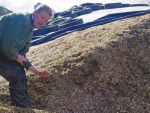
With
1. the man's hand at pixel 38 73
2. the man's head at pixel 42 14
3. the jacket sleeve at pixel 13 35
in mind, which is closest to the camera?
the jacket sleeve at pixel 13 35

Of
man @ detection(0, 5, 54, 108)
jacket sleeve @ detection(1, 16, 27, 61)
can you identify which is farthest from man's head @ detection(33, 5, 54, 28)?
jacket sleeve @ detection(1, 16, 27, 61)

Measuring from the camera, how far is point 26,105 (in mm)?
2318

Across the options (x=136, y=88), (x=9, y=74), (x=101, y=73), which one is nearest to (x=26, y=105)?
(x=9, y=74)

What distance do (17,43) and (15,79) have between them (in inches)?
24.4

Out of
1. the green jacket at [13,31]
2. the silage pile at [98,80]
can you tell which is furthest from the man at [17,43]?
the silage pile at [98,80]

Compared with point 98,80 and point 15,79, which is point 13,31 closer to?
point 15,79

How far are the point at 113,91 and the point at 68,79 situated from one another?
783 millimetres

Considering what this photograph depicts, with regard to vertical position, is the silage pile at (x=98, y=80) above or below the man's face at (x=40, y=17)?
below

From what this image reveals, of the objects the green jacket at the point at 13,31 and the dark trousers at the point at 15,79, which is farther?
the dark trousers at the point at 15,79

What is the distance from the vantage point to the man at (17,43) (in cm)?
182

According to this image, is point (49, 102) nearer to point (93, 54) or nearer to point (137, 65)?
point (93, 54)

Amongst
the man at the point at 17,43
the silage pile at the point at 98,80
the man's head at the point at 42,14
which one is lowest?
the silage pile at the point at 98,80

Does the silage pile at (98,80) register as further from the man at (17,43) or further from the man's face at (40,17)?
the man's face at (40,17)

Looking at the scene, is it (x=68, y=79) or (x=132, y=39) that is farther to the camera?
(x=132, y=39)
